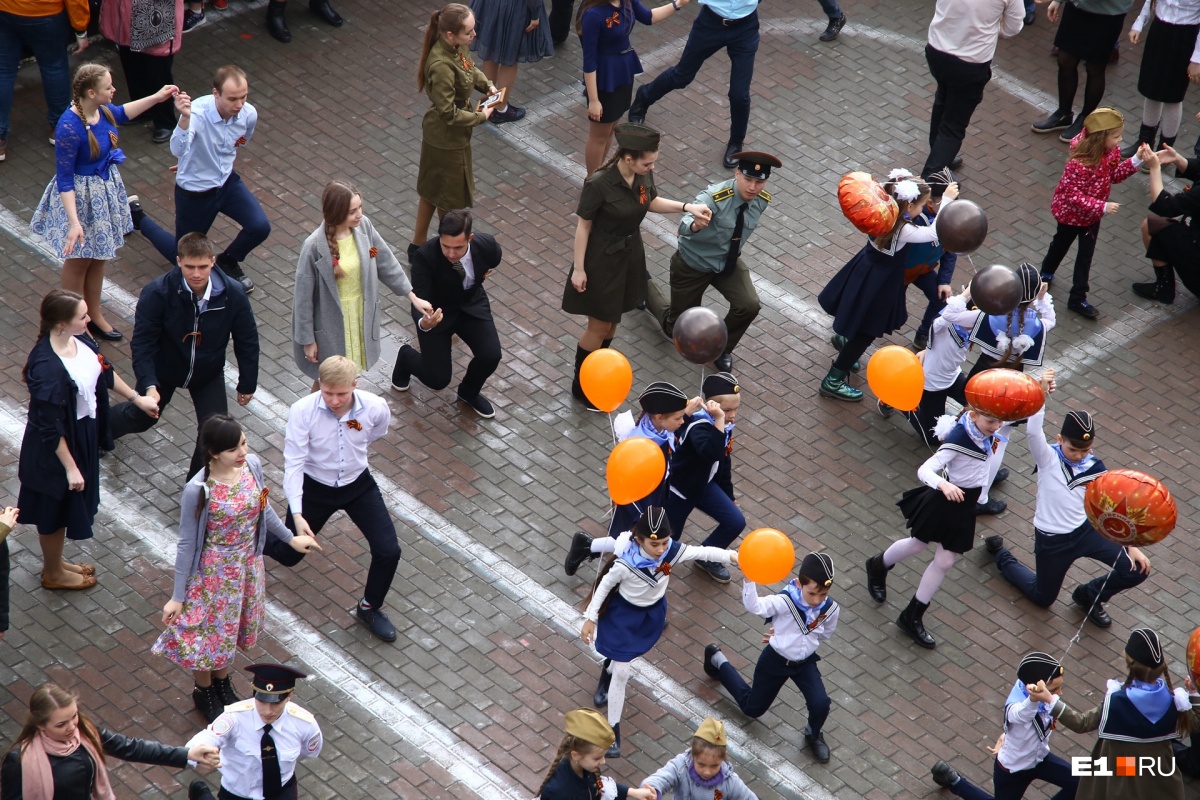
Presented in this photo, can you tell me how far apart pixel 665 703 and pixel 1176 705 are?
283 cm

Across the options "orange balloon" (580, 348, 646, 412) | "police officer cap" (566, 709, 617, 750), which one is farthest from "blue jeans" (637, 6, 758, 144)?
"police officer cap" (566, 709, 617, 750)

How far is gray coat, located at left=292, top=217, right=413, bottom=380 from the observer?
928 cm

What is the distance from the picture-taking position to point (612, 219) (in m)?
10.1

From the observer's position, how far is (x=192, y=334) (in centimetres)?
881

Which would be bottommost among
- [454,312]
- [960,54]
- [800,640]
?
[800,640]

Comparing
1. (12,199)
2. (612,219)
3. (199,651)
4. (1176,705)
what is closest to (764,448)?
(612,219)

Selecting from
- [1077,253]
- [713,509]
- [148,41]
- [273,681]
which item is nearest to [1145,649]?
[713,509]

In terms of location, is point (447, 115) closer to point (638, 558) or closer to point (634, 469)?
point (634, 469)

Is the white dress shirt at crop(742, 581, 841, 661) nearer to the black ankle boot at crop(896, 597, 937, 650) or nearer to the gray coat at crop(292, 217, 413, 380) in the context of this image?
the black ankle boot at crop(896, 597, 937, 650)

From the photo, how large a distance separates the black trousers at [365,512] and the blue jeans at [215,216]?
2913 millimetres

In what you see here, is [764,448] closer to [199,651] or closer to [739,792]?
[739,792]

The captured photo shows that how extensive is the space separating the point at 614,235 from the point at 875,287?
1.91 meters

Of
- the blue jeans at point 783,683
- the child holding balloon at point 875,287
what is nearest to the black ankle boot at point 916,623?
the blue jeans at point 783,683

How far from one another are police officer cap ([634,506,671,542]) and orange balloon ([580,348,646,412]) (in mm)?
1324
